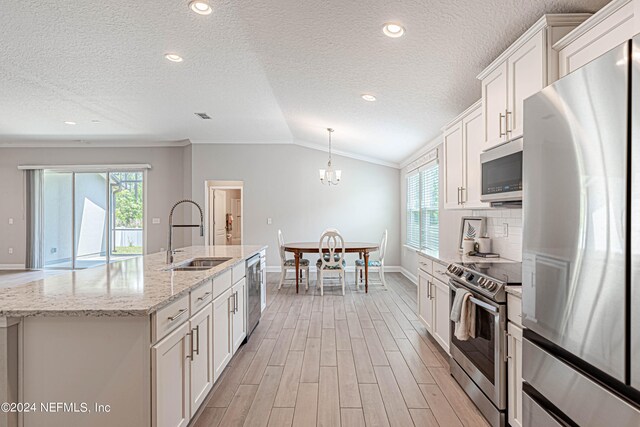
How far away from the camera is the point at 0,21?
3062 millimetres

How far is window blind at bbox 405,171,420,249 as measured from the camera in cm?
656

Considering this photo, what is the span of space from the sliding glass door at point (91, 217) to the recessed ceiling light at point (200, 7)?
5.75 m

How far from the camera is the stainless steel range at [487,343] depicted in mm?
1988

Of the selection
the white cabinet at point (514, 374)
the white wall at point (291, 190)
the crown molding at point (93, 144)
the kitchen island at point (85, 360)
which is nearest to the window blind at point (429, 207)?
the white wall at point (291, 190)

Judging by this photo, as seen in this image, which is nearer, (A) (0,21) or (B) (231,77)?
(A) (0,21)

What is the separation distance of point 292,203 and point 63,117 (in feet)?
13.7

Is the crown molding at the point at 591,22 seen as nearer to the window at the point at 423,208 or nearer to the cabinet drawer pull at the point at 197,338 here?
the cabinet drawer pull at the point at 197,338

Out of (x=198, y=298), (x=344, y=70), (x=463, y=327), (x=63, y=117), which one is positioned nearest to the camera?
(x=198, y=298)

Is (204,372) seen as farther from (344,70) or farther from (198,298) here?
(344,70)

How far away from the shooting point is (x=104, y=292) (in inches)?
71.9

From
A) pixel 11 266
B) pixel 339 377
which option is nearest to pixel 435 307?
pixel 339 377

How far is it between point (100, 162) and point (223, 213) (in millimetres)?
2755

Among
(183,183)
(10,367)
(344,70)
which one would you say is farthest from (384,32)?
(183,183)

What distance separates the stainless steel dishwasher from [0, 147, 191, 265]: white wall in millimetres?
4239
